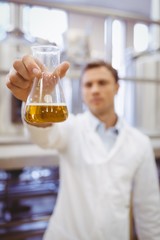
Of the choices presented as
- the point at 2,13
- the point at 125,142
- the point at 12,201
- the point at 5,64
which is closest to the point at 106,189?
the point at 125,142

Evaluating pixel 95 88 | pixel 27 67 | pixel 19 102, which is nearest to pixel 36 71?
pixel 27 67

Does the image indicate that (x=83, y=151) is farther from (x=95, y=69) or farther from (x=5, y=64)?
(x=5, y=64)

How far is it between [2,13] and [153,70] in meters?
1.31

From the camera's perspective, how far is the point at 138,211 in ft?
4.04

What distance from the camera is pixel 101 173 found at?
1105 millimetres

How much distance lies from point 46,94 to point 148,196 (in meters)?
0.78

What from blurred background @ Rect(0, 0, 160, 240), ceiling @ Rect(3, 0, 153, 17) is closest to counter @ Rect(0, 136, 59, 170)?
blurred background @ Rect(0, 0, 160, 240)

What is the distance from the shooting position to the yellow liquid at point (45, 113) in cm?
55

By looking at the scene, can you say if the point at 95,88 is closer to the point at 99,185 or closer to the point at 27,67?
the point at 99,185

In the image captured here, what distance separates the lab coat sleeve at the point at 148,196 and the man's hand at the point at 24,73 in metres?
0.69

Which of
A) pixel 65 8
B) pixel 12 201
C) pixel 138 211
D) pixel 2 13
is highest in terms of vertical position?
pixel 2 13

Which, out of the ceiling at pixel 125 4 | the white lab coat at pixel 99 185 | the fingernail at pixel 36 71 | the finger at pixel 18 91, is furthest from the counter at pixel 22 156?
the ceiling at pixel 125 4

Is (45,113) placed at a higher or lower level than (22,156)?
higher

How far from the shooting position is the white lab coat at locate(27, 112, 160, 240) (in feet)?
3.58
